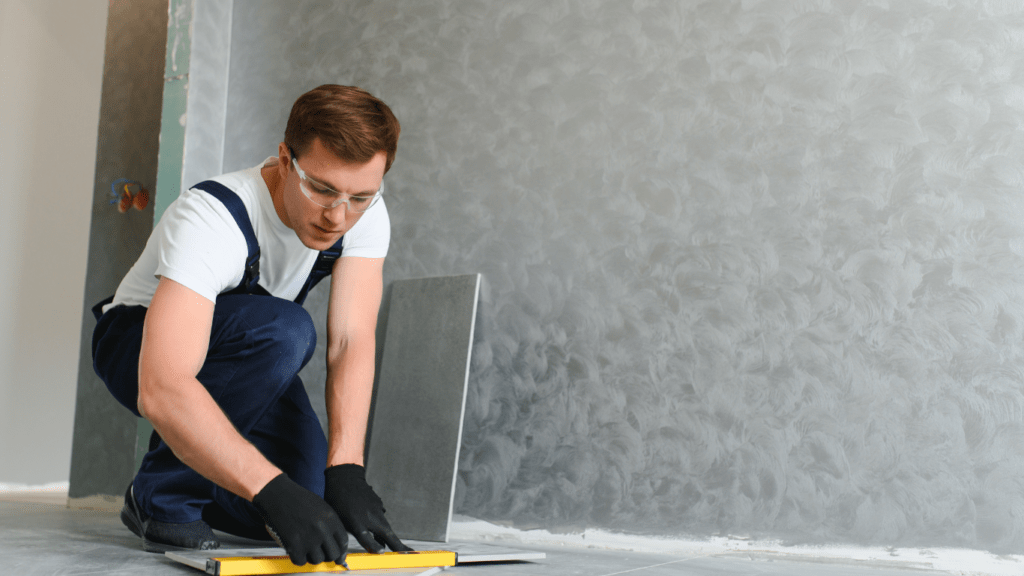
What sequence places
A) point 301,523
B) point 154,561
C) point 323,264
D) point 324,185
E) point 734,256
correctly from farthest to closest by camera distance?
point 734,256 < point 323,264 < point 324,185 < point 154,561 < point 301,523

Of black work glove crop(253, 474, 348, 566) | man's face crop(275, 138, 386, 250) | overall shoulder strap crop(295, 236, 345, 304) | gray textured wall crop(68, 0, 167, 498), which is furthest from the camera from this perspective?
gray textured wall crop(68, 0, 167, 498)

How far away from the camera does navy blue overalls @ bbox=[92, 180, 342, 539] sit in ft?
4.90

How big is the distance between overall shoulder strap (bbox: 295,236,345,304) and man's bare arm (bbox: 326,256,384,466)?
19 mm

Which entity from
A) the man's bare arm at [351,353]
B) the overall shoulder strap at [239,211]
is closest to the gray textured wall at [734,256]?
the man's bare arm at [351,353]

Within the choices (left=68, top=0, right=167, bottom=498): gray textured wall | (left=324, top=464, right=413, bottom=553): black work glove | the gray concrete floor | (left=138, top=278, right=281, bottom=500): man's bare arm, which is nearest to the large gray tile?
the gray concrete floor

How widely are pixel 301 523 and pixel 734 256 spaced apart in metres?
1.22

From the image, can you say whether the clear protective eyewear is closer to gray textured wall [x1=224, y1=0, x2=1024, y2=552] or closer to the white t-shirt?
the white t-shirt

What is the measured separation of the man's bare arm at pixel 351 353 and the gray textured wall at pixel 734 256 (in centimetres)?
52

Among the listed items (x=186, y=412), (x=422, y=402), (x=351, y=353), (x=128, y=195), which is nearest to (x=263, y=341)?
(x=351, y=353)

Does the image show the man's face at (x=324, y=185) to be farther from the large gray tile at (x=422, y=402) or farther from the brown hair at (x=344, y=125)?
the large gray tile at (x=422, y=402)

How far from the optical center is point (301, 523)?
1165 millimetres

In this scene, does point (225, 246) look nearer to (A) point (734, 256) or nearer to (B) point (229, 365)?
(B) point (229, 365)

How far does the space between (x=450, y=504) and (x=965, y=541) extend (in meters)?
1.20

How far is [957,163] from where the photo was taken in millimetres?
1709
